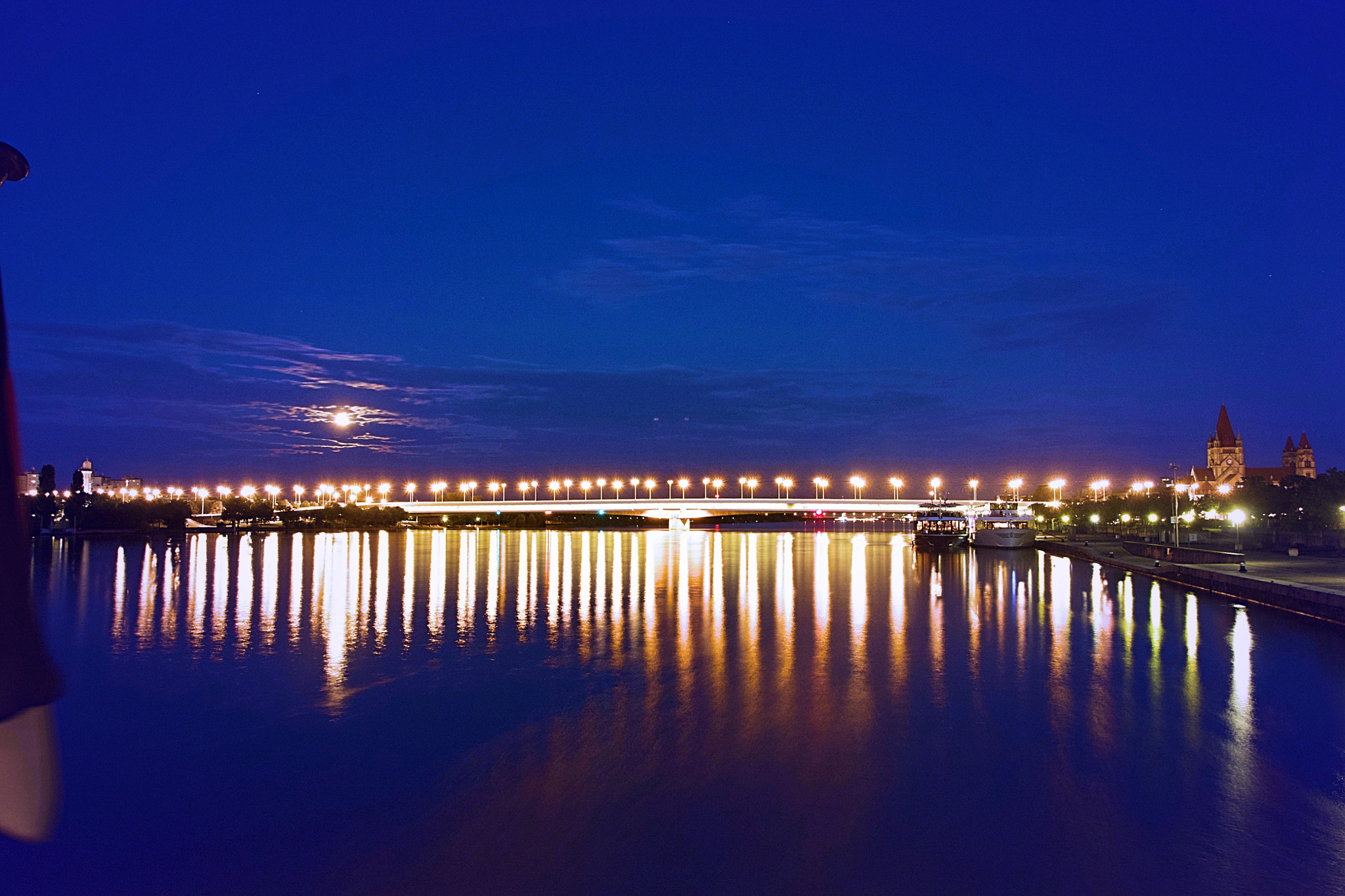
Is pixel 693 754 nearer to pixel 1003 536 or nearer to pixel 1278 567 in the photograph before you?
pixel 1278 567

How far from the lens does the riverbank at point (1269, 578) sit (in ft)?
76.0

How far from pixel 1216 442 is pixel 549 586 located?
155 metres

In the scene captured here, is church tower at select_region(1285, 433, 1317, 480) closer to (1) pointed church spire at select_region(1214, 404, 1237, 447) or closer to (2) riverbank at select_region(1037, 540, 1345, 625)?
(1) pointed church spire at select_region(1214, 404, 1237, 447)

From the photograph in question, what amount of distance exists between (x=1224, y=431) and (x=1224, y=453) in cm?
445

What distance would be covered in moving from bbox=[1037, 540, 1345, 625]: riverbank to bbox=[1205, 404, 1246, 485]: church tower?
119 metres

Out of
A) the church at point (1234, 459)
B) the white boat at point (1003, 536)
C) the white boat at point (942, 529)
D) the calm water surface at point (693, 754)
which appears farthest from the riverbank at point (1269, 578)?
the church at point (1234, 459)

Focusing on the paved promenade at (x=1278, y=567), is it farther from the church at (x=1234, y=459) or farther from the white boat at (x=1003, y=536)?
the church at (x=1234, y=459)

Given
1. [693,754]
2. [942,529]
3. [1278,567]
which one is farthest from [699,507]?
[693,754]

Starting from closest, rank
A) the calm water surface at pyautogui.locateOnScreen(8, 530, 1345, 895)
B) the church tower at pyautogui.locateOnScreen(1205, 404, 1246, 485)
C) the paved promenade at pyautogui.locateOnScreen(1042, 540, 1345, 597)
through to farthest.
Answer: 1. the calm water surface at pyautogui.locateOnScreen(8, 530, 1345, 895)
2. the paved promenade at pyautogui.locateOnScreen(1042, 540, 1345, 597)
3. the church tower at pyautogui.locateOnScreen(1205, 404, 1246, 485)

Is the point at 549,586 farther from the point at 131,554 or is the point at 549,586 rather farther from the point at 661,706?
the point at 131,554

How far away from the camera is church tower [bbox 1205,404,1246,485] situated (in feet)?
476

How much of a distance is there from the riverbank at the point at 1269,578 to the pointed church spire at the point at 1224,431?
407ft

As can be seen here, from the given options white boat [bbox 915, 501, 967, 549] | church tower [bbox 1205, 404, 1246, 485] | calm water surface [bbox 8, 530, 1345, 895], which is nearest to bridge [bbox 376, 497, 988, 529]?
white boat [bbox 915, 501, 967, 549]

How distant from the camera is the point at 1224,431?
15100 centimetres
